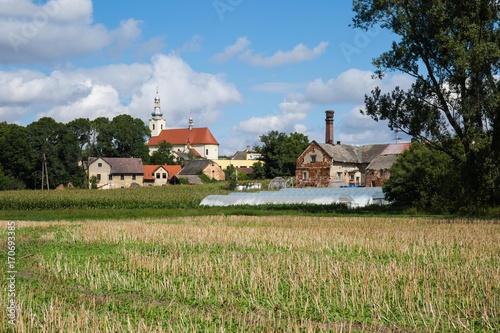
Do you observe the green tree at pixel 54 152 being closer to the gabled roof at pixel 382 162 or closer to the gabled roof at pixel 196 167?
the gabled roof at pixel 196 167

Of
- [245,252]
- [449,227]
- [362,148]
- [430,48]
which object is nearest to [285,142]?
[362,148]

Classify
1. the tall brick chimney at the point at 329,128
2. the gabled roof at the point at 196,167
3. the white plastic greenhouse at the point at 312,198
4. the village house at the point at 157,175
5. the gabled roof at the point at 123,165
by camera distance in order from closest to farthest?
the white plastic greenhouse at the point at 312,198
the tall brick chimney at the point at 329,128
the gabled roof at the point at 196,167
the gabled roof at the point at 123,165
the village house at the point at 157,175

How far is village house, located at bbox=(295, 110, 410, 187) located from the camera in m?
76.0

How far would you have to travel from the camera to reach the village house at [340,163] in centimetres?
7600

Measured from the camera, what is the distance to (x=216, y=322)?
9.19 m

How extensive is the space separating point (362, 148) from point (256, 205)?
3935 centimetres

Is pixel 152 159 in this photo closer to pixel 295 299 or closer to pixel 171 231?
pixel 171 231

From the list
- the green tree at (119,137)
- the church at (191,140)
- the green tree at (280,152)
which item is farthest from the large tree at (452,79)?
the church at (191,140)

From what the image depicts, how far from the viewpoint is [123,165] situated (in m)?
117

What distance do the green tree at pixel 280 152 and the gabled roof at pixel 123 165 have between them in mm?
29991

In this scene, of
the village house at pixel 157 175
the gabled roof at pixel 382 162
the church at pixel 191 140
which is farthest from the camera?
the church at pixel 191 140

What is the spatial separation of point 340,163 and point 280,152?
2228 cm

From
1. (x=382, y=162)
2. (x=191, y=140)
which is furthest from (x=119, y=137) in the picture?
(x=382, y=162)

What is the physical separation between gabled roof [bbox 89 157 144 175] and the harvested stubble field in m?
97.6
